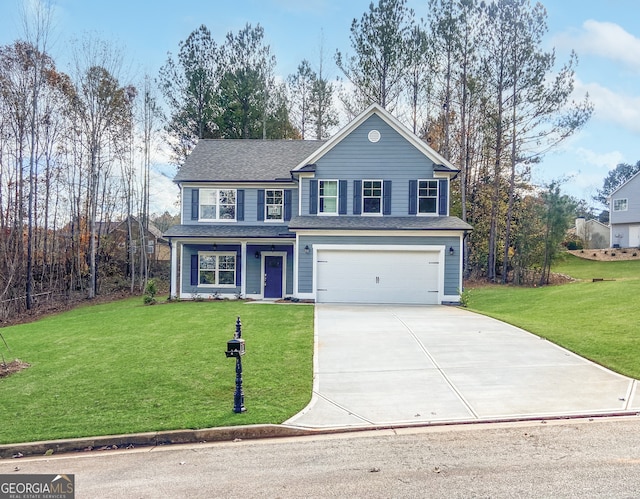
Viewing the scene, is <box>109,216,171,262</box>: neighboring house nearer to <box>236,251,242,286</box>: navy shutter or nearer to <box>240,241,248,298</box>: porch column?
<box>236,251,242,286</box>: navy shutter

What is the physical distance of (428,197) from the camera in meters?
18.6

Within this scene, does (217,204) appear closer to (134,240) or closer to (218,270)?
(218,270)

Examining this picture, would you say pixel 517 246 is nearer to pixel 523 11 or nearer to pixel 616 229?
pixel 523 11

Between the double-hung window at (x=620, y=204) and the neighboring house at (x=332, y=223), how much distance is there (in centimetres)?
2913

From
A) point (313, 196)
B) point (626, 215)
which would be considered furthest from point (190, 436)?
point (626, 215)

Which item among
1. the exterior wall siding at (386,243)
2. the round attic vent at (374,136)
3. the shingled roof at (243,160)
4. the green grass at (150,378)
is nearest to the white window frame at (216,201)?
the shingled roof at (243,160)

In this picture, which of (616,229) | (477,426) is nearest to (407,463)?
(477,426)

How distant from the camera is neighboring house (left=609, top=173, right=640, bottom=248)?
37.8 metres

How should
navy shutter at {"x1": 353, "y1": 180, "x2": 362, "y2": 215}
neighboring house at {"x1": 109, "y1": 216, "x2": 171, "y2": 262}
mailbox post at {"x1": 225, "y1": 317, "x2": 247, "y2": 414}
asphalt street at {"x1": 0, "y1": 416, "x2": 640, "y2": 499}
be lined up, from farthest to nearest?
neighboring house at {"x1": 109, "y1": 216, "x2": 171, "y2": 262}, navy shutter at {"x1": 353, "y1": 180, "x2": 362, "y2": 215}, mailbox post at {"x1": 225, "y1": 317, "x2": 247, "y2": 414}, asphalt street at {"x1": 0, "y1": 416, "x2": 640, "y2": 499}

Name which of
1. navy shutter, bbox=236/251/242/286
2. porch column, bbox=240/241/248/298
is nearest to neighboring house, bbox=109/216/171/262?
navy shutter, bbox=236/251/242/286

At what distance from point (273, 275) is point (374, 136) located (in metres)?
7.51

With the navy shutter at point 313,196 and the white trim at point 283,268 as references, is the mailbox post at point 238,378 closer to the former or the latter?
the navy shutter at point 313,196

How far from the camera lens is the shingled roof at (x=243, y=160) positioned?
67.7 feet

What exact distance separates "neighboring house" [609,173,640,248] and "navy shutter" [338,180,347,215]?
31509mm
